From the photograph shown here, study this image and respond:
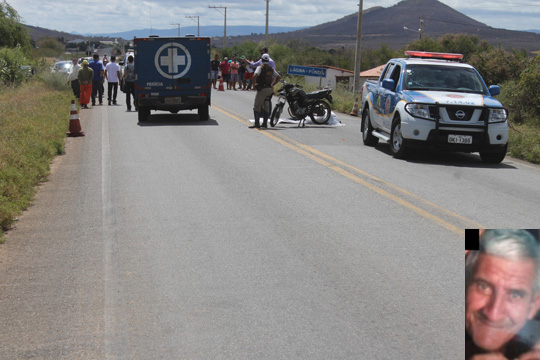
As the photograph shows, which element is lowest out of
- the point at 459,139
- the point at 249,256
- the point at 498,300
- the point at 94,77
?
the point at 249,256

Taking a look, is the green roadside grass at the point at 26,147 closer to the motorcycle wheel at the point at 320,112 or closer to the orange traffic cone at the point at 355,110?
the motorcycle wheel at the point at 320,112

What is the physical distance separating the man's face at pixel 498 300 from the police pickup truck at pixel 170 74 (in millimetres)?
19614

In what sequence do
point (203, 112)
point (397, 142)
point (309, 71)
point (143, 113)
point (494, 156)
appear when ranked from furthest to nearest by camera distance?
point (309, 71), point (203, 112), point (143, 113), point (397, 142), point (494, 156)

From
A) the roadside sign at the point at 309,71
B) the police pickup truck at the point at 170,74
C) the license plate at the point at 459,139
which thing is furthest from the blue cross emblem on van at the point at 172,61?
the license plate at the point at 459,139

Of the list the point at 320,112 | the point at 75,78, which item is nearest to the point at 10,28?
the point at 75,78

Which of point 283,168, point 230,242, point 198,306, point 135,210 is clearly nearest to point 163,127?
point 283,168

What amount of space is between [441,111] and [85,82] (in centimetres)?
1511

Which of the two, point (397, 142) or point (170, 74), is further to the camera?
point (170, 74)

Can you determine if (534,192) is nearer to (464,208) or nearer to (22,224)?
(464,208)

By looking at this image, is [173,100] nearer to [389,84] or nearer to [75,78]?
[75,78]

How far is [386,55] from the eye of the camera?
388ft

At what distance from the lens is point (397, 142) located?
→ 570 inches

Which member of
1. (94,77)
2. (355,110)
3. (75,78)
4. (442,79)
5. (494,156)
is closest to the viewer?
(494,156)

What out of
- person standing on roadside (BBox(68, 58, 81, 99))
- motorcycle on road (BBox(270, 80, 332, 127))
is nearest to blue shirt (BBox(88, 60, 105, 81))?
person standing on roadside (BBox(68, 58, 81, 99))
